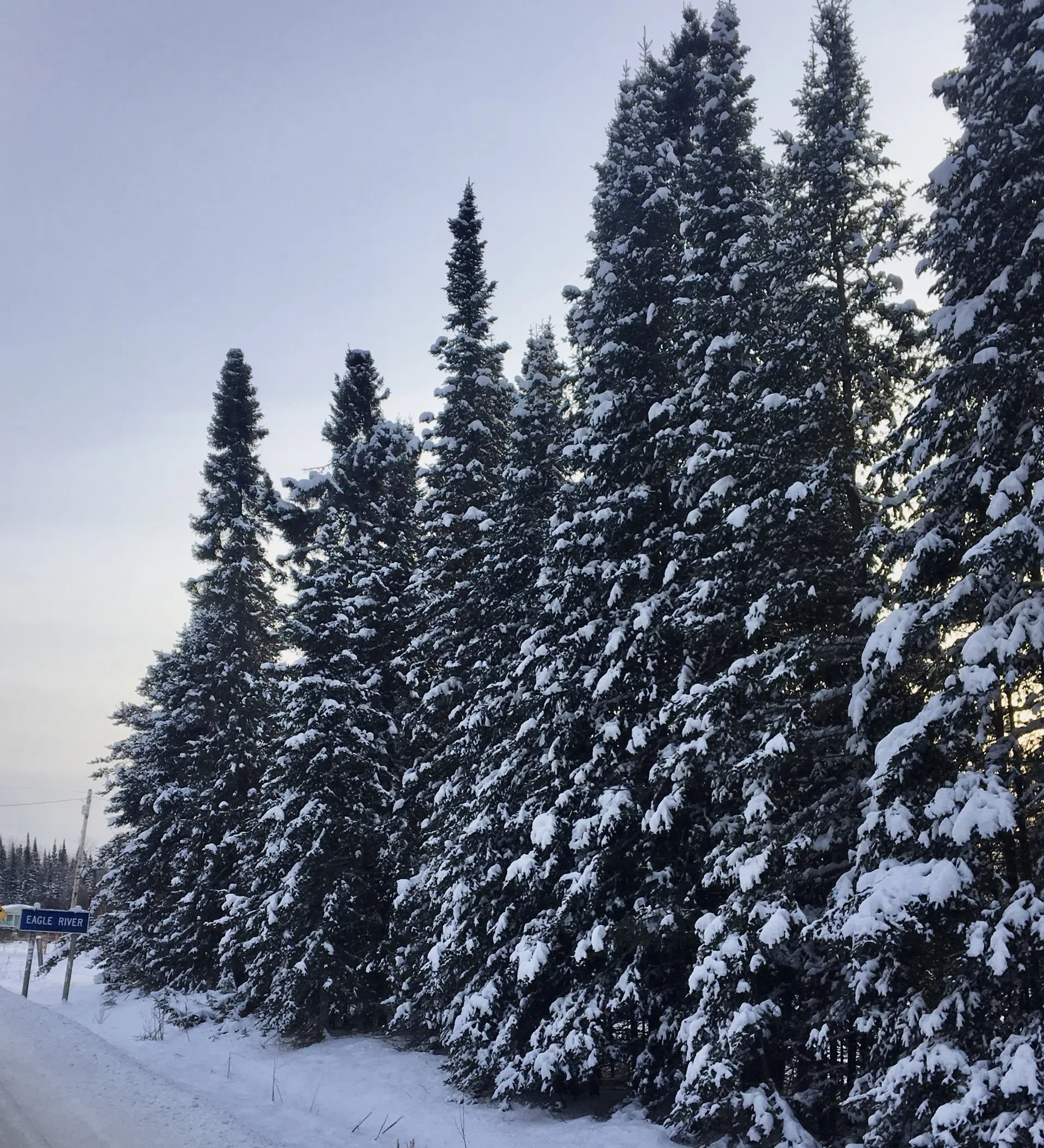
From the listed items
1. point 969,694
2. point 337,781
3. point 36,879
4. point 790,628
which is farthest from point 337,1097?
point 36,879

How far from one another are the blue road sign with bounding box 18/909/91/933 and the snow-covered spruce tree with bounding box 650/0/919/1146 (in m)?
20.6

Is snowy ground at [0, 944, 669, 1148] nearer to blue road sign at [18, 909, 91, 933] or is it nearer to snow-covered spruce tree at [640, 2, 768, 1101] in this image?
snow-covered spruce tree at [640, 2, 768, 1101]

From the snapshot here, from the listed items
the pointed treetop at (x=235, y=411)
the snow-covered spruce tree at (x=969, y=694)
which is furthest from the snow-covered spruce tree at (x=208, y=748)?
the snow-covered spruce tree at (x=969, y=694)

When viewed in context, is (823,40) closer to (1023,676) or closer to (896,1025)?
(1023,676)

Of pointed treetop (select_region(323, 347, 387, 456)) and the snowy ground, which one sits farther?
pointed treetop (select_region(323, 347, 387, 456))

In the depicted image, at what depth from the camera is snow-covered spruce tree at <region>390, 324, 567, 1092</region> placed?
14289mm

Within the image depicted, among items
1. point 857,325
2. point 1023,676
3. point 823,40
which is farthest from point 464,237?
point 1023,676

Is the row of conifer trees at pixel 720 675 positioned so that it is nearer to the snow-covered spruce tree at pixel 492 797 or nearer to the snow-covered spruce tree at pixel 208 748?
the snow-covered spruce tree at pixel 492 797

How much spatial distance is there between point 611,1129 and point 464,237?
71.5 feet

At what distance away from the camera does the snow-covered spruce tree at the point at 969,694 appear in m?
7.59

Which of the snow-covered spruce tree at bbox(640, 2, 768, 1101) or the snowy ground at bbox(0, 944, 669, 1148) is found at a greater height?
the snow-covered spruce tree at bbox(640, 2, 768, 1101)

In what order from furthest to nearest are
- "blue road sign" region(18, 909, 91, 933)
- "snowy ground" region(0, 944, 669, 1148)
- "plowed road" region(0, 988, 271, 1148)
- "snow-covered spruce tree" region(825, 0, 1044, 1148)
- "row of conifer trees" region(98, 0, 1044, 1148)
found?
"blue road sign" region(18, 909, 91, 933) → "snowy ground" region(0, 944, 669, 1148) → "plowed road" region(0, 988, 271, 1148) → "row of conifer trees" region(98, 0, 1044, 1148) → "snow-covered spruce tree" region(825, 0, 1044, 1148)

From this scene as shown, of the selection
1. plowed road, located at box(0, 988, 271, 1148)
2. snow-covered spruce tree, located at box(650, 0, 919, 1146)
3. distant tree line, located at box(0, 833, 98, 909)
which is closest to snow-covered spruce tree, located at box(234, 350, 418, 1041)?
plowed road, located at box(0, 988, 271, 1148)

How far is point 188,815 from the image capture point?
27.5m
